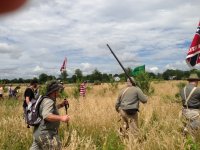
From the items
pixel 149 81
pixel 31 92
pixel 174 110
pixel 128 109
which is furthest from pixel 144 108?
pixel 149 81

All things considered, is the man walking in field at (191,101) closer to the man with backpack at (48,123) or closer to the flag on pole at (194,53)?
the flag on pole at (194,53)

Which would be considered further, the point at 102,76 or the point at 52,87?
the point at 102,76

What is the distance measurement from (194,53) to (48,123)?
3.82 m

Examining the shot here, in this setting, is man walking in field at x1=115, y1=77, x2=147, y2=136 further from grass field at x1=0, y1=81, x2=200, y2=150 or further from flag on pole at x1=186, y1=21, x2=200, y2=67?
flag on pole at x1=186, y1=21, x2=200, y2=67

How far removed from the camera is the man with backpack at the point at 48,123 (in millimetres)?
4910

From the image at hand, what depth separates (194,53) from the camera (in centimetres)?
747

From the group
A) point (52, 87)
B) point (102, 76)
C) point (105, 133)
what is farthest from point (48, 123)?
point (102, 76)

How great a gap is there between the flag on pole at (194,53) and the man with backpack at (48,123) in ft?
11.1

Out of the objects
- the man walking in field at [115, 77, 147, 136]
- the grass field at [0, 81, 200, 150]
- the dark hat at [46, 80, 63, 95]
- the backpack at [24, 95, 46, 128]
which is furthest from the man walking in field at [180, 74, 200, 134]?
the backpack at [24, 95, 46, 128]

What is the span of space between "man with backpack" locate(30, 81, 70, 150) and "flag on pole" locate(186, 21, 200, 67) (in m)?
3.39

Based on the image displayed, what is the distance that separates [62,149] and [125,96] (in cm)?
402

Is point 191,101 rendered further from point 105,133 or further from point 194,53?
point 105,133

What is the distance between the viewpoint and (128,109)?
8688 millimetres

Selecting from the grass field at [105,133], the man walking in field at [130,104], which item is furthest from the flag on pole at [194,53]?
the man walking in field at [130,104]
